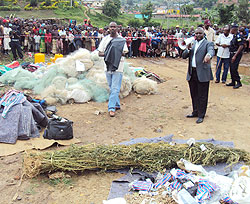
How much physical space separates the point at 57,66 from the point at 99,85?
138 centimetres

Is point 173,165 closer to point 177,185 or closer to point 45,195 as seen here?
point 177,185

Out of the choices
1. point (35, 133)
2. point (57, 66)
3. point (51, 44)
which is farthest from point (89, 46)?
point (35, 133)

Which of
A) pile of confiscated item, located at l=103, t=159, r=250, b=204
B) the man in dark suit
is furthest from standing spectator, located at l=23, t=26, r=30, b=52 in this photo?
pile of confiscated item, located at l=103, t=159, r=250, b=204

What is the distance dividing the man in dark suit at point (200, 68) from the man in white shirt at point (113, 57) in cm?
137

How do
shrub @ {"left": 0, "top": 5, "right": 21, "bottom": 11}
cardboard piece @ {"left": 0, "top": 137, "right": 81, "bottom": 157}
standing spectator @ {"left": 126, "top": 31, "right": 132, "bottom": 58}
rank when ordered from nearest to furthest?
cardboard piece @ {"left": 0, "top": 137, "right": 81, "bottom": 157}, standing spectator @ {"left": 126, "top": 31, "right": 132, "bottom": 58}, shrub @ {"left": 0, "top": 5, "right": 21, "bottom": 11}

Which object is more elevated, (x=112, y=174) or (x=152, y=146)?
(x=152, y=146)

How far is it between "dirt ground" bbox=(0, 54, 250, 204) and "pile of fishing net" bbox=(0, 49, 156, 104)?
310mm

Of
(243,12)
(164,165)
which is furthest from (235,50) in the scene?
(243,12)

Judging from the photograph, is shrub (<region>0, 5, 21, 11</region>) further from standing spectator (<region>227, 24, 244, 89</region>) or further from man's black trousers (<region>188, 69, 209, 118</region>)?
man's black trousers (<region>188, 69, 209, 118</region>)

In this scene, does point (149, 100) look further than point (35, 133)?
Yes

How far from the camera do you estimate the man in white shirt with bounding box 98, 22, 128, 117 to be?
5.78m

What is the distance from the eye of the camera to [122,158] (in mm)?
3609

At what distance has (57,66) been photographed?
7652 millimetres

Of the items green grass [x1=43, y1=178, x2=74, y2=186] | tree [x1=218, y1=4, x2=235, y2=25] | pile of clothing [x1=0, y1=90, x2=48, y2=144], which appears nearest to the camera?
green grass [x1=43, y1=178, x2=74, y2=186]
